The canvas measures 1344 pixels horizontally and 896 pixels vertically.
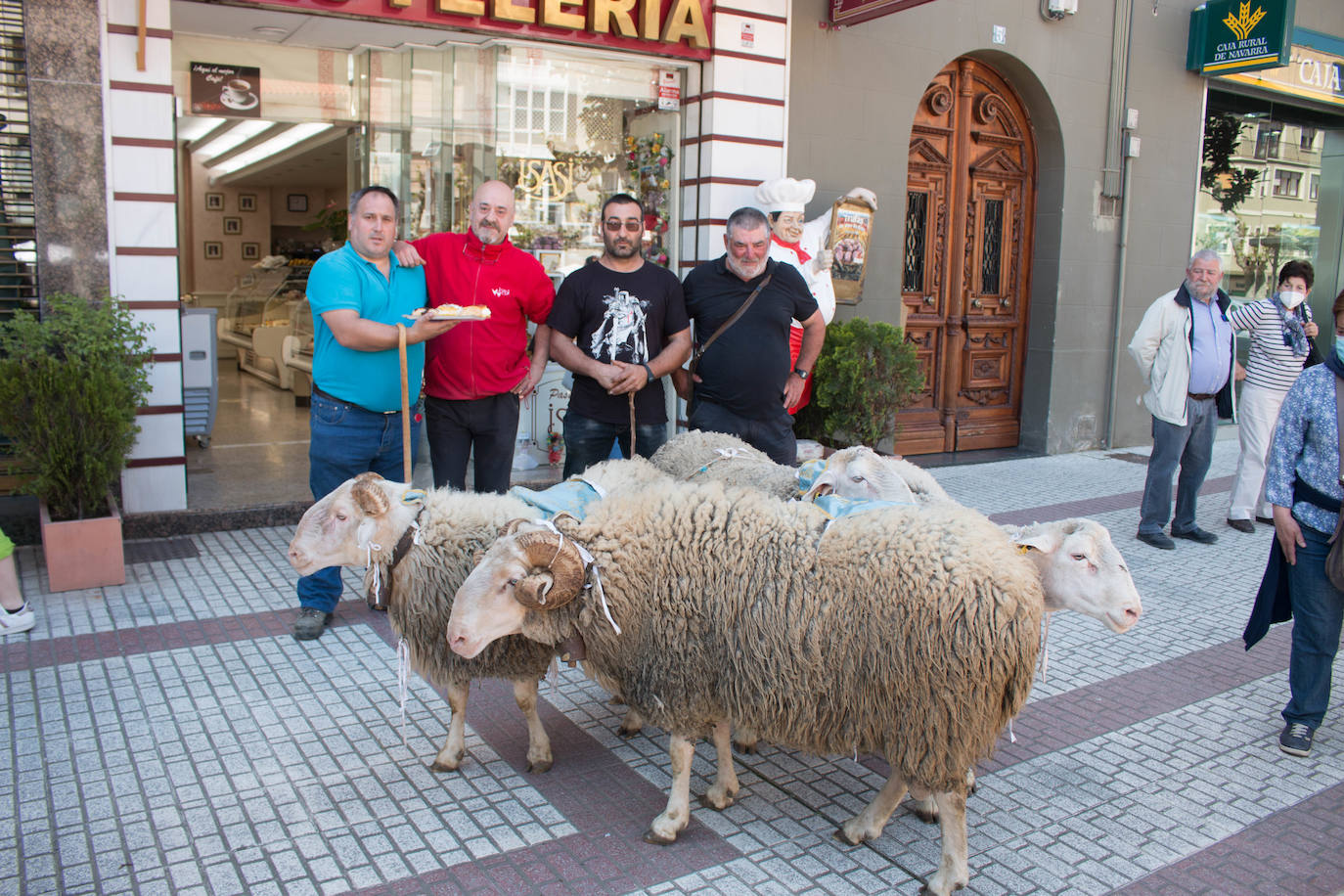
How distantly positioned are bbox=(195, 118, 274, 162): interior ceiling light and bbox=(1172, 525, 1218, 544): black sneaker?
1128 centimetres

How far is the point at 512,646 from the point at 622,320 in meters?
2.16

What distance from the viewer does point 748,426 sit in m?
5.36

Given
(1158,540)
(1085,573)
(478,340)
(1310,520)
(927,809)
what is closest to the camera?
(1085,573)

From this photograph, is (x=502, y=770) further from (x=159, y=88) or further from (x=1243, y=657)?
(x=159, y=88)

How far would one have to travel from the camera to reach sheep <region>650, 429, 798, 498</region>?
420 centimetres

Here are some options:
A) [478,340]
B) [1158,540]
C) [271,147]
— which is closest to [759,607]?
[478,340]

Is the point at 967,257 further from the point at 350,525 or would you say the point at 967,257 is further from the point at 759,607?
the point at 350,525

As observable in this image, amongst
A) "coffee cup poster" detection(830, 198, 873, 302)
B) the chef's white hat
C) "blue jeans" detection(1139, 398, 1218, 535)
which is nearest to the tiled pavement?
"blue jeans" detection(1139, 398, 1218, 535)

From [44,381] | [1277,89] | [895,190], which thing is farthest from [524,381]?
[1277,89]

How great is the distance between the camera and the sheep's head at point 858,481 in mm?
3881

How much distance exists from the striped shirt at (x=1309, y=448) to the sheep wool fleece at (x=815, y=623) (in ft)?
5.93

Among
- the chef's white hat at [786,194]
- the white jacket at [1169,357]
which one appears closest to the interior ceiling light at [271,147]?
the chef's white hat at [786,194]

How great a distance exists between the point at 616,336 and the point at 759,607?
7.87 ft

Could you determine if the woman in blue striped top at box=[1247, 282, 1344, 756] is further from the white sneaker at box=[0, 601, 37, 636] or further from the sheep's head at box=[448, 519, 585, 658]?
the white sneaker at box=[0, 601, 37, 636]
